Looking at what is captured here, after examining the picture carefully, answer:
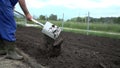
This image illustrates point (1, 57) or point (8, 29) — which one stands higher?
point (8, 29)

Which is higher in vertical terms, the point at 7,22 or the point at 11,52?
the point at 7,22

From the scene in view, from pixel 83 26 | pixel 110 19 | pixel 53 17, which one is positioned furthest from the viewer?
pixel 53 17

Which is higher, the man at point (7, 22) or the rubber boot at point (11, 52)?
the man at point (7, 22)

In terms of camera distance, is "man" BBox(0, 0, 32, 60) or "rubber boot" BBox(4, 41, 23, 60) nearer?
"man" BBox(0, 0, 32, 60)

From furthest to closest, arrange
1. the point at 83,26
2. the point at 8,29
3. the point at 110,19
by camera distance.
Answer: the point at 110,19
the point at 83,26
the point at 8,29

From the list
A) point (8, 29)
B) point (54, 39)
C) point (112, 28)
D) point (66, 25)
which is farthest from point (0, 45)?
point (66, 25)

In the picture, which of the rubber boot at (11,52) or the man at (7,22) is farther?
the rubber boot at (11,52)

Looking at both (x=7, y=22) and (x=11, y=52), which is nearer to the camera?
(x=7, y=22)

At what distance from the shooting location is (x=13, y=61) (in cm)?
659

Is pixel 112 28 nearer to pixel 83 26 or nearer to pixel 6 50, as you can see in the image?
pixel 83 26

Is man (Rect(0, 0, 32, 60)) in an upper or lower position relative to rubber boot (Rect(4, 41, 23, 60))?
upper

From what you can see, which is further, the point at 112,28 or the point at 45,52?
the point at 112,28

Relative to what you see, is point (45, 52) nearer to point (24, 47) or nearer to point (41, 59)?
point (41, 59)

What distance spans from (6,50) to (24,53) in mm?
861
